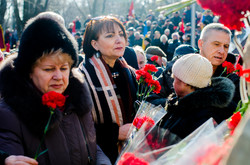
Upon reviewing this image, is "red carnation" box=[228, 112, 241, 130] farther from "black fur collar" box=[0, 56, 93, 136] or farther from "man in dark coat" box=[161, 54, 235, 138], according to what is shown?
"black fur collar" box=[0, 56, 93, 136]

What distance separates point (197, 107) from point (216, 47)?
1247mm

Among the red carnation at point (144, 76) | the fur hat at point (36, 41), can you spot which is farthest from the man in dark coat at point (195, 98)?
the fur hat at point (36, 41)

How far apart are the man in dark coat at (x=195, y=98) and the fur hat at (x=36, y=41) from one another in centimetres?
97

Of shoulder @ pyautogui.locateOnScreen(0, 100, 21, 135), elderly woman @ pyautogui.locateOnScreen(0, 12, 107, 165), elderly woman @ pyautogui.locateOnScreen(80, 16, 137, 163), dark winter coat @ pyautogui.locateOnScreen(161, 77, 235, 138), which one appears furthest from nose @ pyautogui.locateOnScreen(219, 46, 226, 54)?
shoulder @ pyautogui.locateOnScreen(0, 100, 21, 135)

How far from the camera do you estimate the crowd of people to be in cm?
165

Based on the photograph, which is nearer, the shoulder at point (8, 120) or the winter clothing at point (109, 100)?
the shoulder at point (8, 120)

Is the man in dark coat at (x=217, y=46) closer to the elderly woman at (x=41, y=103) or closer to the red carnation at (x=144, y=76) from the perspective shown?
the red carnation at (x=144, y=76)

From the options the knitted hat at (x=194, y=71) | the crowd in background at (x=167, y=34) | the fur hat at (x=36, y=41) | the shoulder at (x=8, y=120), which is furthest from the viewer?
the crowd in background at (x=167, y=34)

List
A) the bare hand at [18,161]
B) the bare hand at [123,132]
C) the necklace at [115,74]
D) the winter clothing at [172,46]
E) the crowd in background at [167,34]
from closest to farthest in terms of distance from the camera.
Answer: the bare hand at [18,161]
the bare hand at [123,132]
the necklace at [115,74]
the winter clothing at [172,46]
the crowd in background at [167,34]

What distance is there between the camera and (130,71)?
2.85 metres

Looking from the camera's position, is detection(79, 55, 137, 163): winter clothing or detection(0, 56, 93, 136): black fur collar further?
detection(79, 55, 137, 163): winter clothing

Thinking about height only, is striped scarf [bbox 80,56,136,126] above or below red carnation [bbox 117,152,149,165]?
below

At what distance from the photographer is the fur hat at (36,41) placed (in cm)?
175

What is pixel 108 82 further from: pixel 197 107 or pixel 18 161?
pixel 18 161
